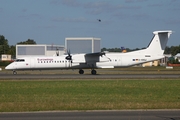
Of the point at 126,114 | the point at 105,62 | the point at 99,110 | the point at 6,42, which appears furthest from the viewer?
the point at 6,42

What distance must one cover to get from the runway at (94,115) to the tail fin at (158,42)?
117 ft

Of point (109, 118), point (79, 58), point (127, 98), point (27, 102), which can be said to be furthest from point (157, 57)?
point (109, 118)

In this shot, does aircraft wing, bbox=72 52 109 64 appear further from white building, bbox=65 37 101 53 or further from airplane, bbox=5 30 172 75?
white building, bbox=65 37 101 53

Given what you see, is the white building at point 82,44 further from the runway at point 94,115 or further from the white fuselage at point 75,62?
the runway at point 94,115

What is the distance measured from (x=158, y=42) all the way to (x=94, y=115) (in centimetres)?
3848

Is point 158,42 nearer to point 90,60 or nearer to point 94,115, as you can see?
point 90,60

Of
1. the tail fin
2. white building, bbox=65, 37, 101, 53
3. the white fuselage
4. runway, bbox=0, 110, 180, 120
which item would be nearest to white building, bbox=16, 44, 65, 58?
white building, bbox=65, 37, 101, 53

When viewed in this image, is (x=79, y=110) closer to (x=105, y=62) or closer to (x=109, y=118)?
(x=109, y=118)

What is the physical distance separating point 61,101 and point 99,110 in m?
3.80

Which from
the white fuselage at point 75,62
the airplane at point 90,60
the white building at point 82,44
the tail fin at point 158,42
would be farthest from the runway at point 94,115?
the white building at point 82,44

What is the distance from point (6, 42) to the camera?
18000cm

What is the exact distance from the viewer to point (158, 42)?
50.8 meters

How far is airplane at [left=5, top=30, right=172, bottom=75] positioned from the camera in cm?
4794

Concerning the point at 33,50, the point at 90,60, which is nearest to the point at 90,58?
the point at 90,60
